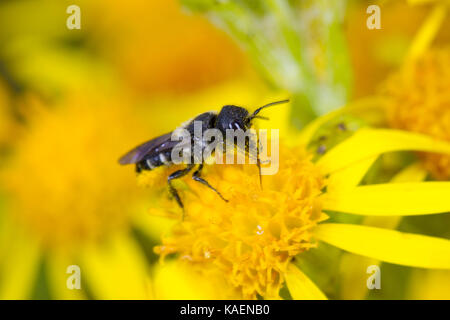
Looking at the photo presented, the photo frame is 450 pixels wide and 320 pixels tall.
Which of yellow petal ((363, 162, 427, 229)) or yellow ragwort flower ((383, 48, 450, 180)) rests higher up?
yellow ragwort flower ((383, 48, 450, 180))

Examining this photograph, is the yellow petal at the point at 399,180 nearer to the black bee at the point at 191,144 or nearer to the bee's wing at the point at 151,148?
the black bee at the point at 191,144

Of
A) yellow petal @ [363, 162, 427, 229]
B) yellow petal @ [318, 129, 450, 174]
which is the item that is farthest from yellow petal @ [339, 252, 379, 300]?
yellow petal @ [318, 129, 450, 174]

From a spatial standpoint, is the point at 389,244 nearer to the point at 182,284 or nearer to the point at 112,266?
the point at 182,284

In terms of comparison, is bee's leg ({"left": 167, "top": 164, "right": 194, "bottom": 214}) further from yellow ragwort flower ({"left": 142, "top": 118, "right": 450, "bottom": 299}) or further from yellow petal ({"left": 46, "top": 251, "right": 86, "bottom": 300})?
yellow petal ({"left": 46, "top": 251, "right": 86, "bottom": 300})

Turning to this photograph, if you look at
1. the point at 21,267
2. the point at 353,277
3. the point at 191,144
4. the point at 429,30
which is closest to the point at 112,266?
the point at 21,267

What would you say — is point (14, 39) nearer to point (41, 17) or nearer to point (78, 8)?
point (41, 17)

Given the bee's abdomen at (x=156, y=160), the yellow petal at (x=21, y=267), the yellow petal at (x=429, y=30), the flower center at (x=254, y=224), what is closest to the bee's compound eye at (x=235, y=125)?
the flower center at (x=254, y=224)
